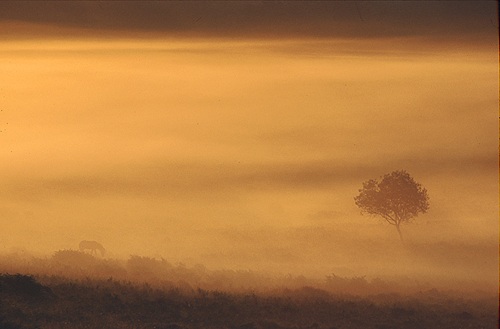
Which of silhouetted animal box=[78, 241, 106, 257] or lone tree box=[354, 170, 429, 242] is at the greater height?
lone tree box=[354, 170, 429, 242]

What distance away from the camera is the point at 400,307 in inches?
1654

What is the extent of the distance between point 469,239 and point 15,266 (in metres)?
36.6

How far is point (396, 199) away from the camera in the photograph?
82.4m

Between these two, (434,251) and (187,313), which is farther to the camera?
(434,251)

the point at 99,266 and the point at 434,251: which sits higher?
the point at 434,251

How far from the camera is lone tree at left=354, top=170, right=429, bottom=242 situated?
270 ft

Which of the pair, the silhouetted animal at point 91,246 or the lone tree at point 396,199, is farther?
the lone tree at point 396,199

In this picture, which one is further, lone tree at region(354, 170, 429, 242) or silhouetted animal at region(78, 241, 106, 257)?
lone tree at region(354, 170, 429, 242)

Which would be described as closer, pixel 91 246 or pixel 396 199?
pixel 91 246

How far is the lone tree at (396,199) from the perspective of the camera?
8231 cm

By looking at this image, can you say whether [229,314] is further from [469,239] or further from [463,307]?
[469,239]

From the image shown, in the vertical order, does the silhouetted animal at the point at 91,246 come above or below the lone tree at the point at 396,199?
below

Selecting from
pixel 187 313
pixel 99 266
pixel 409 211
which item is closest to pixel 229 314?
pixel 187 313

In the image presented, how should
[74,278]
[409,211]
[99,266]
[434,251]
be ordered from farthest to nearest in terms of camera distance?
[409,211]
[434,251]
[99,266]
[74,278]
